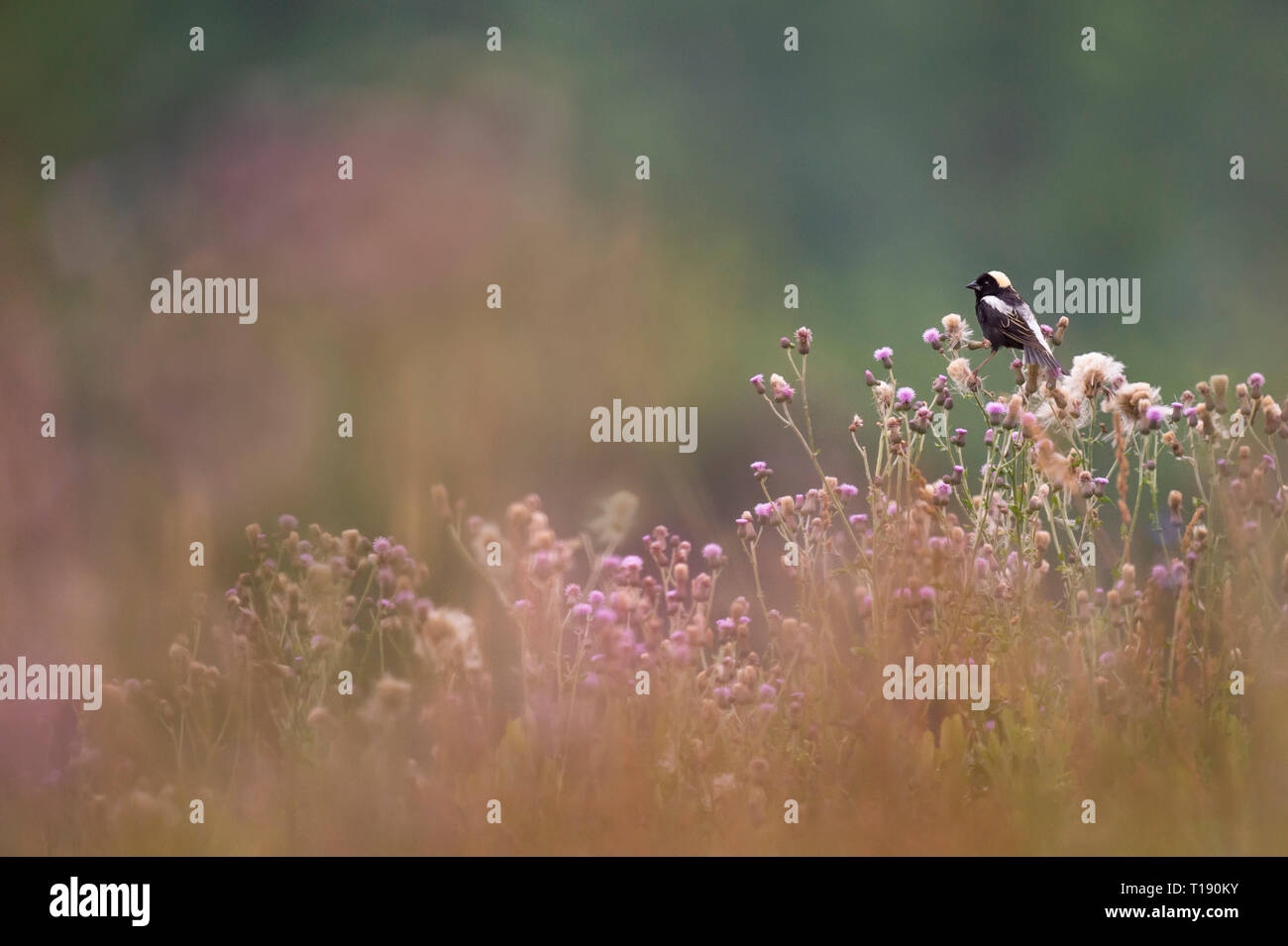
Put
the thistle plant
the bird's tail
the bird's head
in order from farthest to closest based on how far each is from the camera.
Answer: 1. the bird's head
2. the bird's tail
3. the thistle plant

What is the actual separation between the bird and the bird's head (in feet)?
0.17

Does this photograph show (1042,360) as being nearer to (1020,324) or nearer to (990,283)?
(1020,324)

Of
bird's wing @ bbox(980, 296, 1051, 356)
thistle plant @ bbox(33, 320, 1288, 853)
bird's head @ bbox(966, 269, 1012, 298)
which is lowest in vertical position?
thistle plant @ bbox(33, 320, 1288, 853)

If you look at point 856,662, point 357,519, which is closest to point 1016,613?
point 856,662

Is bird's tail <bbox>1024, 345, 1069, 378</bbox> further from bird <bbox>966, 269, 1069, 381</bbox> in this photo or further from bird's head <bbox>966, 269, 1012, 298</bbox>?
bird's head <bbox>966, 269, 1012, 298</bbox>

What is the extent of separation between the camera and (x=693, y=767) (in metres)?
2.62

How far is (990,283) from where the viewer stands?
3430 millimetres

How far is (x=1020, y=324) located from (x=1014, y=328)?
0.02m

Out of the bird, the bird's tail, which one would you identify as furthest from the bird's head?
the bird's tail

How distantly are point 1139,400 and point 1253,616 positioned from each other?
1.82ft

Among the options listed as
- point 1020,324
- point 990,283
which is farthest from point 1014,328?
point 990,283

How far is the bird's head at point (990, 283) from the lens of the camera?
3.37 meters

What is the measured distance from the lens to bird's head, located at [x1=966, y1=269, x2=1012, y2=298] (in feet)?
Answer: 11.0

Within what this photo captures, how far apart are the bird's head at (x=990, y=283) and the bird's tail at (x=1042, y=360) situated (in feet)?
1.15
